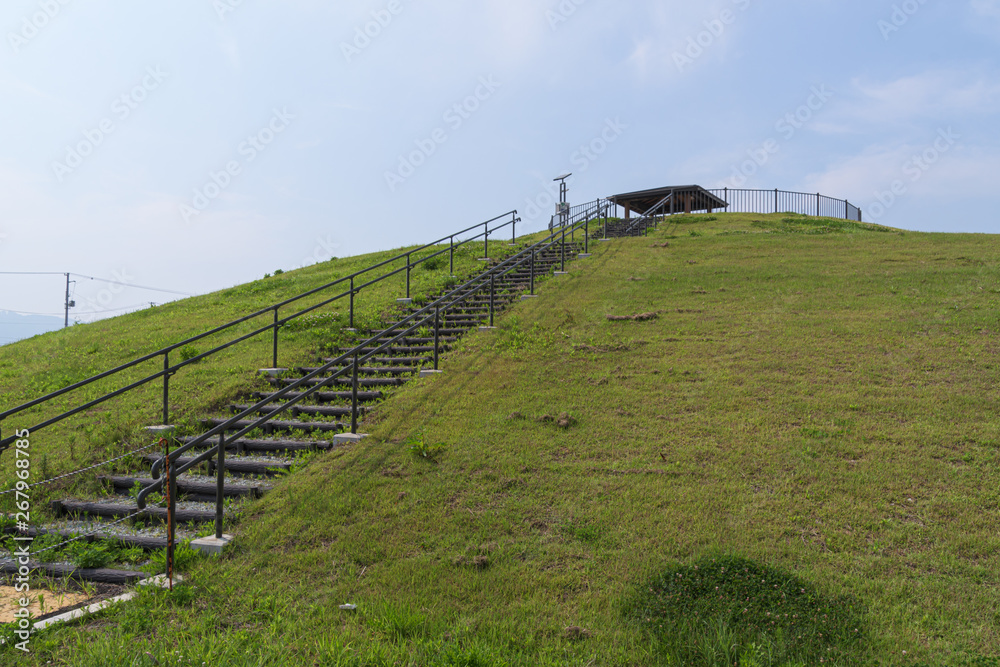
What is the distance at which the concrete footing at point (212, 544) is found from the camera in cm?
482

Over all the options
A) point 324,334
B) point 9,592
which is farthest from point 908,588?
point 324,334

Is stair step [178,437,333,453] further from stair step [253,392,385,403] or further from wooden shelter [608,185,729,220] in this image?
wooden shelter [608,185,729,220]

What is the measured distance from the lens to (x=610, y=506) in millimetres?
5160

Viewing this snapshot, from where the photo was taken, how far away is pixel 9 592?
14.7 feet

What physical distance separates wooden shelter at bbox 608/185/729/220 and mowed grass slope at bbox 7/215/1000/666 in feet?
68.1

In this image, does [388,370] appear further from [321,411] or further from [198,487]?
[198,487]

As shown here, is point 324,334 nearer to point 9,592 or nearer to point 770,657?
point 9,592

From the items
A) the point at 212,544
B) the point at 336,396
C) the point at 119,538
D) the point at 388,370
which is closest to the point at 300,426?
the point at 336,396


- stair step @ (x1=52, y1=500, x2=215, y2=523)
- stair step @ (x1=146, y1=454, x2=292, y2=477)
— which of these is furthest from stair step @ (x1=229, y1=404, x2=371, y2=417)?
stair step @ (x1=52, y1=500, x2=215, y2=523)

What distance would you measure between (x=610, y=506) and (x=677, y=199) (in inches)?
1101

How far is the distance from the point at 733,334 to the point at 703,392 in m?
2.64

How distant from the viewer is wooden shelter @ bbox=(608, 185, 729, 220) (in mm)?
29609

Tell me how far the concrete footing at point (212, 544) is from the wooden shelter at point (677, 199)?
2706 centimetres

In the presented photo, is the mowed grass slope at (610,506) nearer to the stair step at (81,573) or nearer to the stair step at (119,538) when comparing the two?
the stair step at (81,573)
